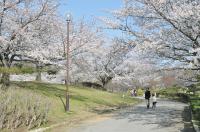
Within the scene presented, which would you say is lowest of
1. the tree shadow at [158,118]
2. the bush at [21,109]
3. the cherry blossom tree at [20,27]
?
the tree shadow at [158,118]

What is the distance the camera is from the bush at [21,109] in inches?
615

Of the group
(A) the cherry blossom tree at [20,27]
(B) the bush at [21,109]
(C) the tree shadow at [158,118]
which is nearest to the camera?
(B) the bush at [21,109]

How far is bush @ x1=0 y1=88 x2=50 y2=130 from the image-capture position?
15610 mm

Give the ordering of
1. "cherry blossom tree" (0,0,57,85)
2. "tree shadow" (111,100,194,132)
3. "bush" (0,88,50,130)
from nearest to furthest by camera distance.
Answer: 1. "bush" (0,88,50,130)
2. "tree shadow" (111,100,194,132)
3. "cherry blossom tree" (0,0,57,85)

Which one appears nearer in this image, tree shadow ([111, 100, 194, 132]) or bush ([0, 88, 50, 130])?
bush ([0, 88, 50, 130])

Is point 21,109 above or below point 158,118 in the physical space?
above

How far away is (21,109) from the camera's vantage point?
647 inches

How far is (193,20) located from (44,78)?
115ft

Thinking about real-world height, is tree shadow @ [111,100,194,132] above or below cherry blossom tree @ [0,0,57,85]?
below

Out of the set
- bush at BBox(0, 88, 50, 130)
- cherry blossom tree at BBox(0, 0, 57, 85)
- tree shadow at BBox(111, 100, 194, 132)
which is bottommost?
tree shadow at BBox(111, 100, 194, 132)

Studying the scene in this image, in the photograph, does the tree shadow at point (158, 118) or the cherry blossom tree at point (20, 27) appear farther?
the cherry blossom tree at point (20, 27)

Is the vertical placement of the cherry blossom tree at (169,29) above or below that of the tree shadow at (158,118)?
above

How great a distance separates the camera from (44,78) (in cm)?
5172

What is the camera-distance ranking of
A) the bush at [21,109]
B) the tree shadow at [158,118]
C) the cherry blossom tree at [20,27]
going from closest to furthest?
Answer: 1. the bush at [21,109]
2. the tree shadow at [158,118]
3. the cherry blossom tree at [20,27]
